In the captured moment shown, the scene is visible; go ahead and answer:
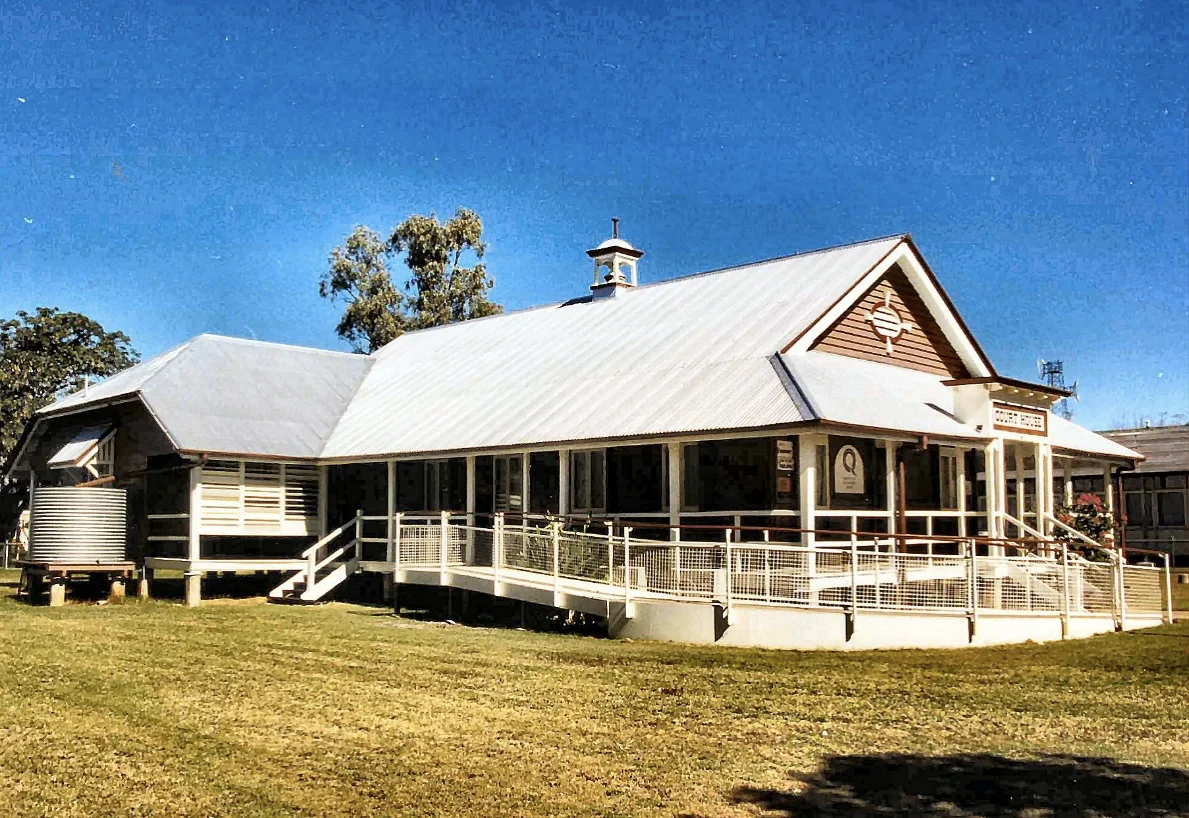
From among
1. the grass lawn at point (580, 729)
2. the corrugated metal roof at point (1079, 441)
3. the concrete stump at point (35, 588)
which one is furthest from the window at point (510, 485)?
the corrugated metal roof at point (1079, 441)

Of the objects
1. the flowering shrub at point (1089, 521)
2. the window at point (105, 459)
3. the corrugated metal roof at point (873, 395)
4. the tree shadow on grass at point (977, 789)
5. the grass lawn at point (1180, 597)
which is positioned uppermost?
the corrugated metal roof at point (873, 395)

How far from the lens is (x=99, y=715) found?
11305 millimetres

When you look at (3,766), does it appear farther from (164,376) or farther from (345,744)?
(164,376)

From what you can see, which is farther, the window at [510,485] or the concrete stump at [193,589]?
the window at [510,485]

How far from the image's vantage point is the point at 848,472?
73.0ft

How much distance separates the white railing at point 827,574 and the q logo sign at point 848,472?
46.7 inches

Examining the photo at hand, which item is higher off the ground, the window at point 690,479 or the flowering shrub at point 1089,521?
the window at point 690,479

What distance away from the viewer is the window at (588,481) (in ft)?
78.5

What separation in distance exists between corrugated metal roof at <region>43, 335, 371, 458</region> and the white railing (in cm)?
792

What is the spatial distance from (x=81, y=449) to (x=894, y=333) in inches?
702

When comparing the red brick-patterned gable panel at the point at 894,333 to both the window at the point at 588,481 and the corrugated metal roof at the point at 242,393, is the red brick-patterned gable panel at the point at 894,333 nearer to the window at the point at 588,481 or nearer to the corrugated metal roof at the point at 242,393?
the window at the point at 588,481

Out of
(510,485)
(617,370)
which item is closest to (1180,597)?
(617,370)

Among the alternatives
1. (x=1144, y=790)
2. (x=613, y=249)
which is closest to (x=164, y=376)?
(x=613, y=249)

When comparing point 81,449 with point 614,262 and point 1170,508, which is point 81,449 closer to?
point 614,262
